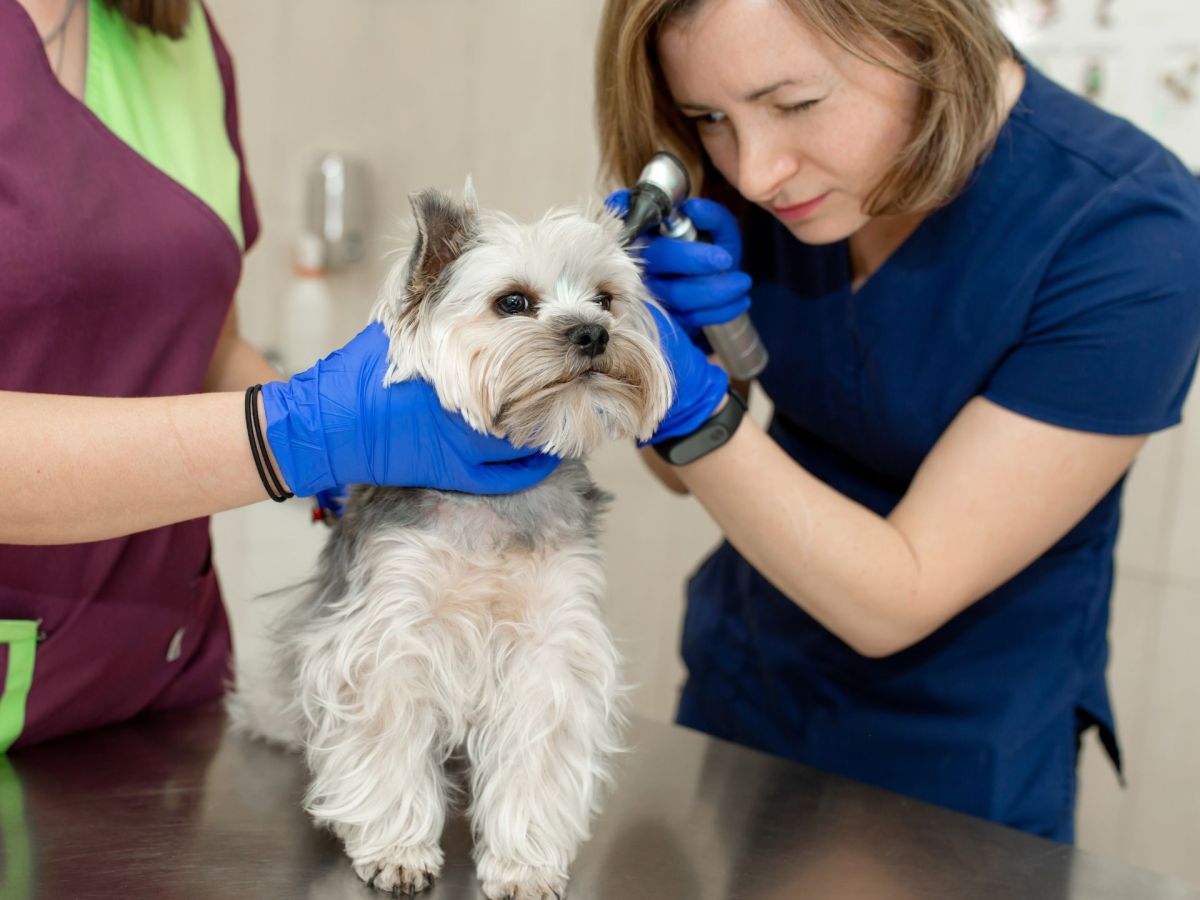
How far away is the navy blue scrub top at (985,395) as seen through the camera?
133 cm

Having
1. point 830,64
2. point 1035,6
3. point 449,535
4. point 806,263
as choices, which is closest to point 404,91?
point 1035,6

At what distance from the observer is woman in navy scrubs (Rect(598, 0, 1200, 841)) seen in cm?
132

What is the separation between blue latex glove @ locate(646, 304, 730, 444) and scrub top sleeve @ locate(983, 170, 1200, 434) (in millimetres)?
331

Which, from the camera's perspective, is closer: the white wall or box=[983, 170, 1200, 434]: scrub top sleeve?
box=[983, 170, 1200, 434]: scrub top sleeve

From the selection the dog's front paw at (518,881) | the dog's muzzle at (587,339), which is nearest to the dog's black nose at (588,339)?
the dog's muzzle at (587,339)

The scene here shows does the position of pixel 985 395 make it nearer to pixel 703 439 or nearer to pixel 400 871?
pixel 703 439

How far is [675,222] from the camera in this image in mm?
1415

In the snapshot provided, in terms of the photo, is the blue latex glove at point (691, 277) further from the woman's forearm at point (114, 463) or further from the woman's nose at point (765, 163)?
the woman's forearm at point (114, 463)

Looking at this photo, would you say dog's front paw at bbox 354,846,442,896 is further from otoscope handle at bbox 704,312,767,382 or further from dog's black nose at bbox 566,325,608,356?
otoscope handle at bbox 704,312,767,382

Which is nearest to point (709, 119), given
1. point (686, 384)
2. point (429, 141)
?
point (686, 384)

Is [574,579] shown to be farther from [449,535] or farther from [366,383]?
[366,383]

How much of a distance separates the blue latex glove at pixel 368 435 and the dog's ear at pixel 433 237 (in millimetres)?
85

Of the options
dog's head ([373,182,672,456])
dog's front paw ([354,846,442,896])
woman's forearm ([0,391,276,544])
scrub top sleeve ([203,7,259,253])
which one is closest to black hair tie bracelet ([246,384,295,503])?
woman's forearm ([0,391,276,544])

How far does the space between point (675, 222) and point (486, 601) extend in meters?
0.54
